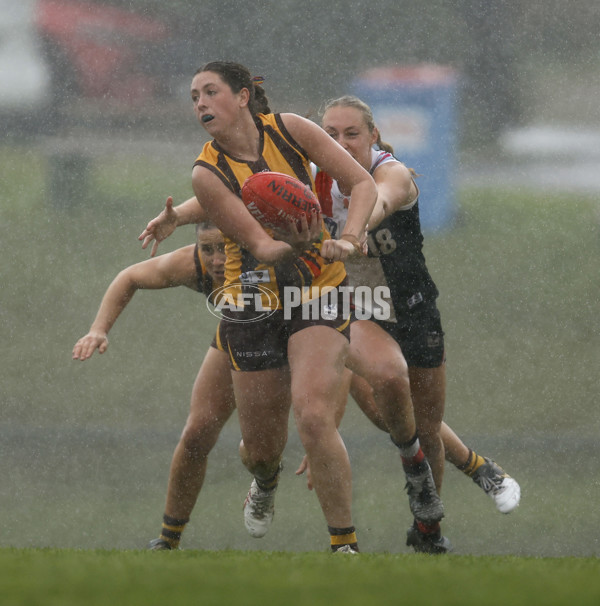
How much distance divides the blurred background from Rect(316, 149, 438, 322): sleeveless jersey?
3.48 meters

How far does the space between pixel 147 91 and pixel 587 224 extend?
652 cm

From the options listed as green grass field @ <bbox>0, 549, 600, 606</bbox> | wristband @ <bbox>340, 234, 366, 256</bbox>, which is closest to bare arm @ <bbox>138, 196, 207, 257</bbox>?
wristband @ <bbox>340, 234, 366, 256</bbox>

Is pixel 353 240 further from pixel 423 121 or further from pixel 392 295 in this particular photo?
pixel 423 121

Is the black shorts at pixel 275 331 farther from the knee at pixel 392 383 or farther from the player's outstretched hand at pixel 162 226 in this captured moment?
the knee at pixel 392 383

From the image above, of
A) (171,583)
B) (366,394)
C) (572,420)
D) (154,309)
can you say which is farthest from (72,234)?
(171,583)

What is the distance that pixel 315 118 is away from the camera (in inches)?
511

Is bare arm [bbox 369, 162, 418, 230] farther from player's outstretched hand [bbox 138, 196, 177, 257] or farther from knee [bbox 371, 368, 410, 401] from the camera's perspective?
player's outstretched hand [bbox 138, 196, 177, 257]

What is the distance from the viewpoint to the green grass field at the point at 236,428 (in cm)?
327

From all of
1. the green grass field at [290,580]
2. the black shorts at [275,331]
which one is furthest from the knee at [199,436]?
the green grass field at [290,580]

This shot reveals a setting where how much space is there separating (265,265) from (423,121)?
10060 mm

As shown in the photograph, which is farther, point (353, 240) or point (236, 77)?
point (236, 77)

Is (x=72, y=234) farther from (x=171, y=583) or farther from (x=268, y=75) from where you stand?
(x=171, y=583)

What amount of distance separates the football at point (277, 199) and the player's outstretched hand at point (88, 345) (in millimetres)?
839

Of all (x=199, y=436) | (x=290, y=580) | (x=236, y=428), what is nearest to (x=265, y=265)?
(x=199, y=436)
